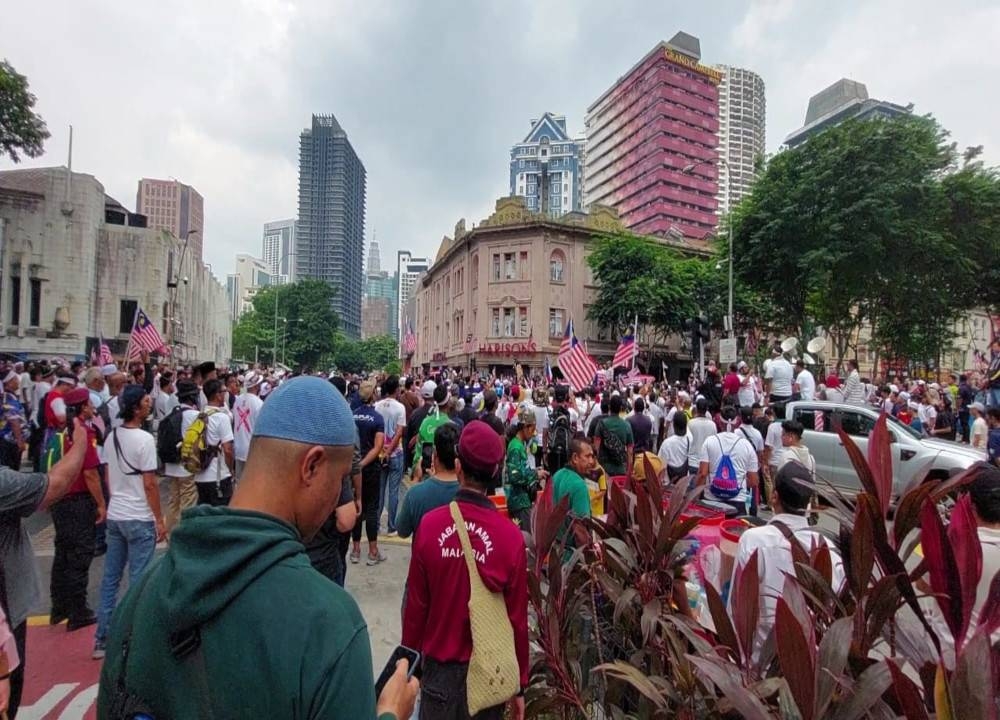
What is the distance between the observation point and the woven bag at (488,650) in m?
2.28

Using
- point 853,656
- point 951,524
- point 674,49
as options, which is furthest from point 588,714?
point 674,49

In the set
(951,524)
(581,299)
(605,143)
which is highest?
(605,143)

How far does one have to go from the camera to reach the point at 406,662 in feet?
4.49

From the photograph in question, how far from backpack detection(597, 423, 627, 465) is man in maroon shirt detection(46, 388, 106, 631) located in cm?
484

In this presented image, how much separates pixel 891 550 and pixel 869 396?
18287 mm

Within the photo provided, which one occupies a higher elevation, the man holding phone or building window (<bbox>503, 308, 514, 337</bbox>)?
building window (<bbox>503, 308, 514, 337</bbox>)

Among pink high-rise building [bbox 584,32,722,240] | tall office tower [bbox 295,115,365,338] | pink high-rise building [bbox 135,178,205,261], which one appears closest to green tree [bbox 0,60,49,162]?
pink high-rise building [bbox 584,32,722,240]

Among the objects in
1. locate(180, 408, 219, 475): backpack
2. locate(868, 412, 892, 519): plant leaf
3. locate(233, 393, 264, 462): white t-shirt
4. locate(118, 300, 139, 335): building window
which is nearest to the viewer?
Result: locate(868, 412, 892, 519): plant leaf

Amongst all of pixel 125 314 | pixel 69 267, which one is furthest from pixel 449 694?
pixel 125 314

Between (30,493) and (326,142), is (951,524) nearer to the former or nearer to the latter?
(30,493)

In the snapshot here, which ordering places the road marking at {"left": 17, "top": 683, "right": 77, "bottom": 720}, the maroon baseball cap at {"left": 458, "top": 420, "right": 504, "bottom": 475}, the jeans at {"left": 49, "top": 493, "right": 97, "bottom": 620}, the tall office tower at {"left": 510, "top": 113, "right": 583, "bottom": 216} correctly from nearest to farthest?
the maroon baseball cap at {"left": 458, "top": 420, "right": 504, "bottom": 475}
the road marking at {"left": 17, "top": 683, "right": 77, "bottom": 720}
the jeans at {"left": 49, "top": 493, "right": 97, "bottom": 620}
the tall office tower at {"left": 510, "top": 113, "right": 583, "bottom": 216}

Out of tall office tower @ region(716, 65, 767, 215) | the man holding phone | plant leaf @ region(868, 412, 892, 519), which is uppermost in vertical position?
tall office tower @ region(716, 65, 767, 215)

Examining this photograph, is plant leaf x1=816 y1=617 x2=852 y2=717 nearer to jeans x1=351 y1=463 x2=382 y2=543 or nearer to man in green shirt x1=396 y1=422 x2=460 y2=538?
man in green shirt x1=396 y1=422 x2=460 y2=538

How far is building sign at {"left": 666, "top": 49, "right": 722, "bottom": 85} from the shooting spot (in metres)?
78.9
